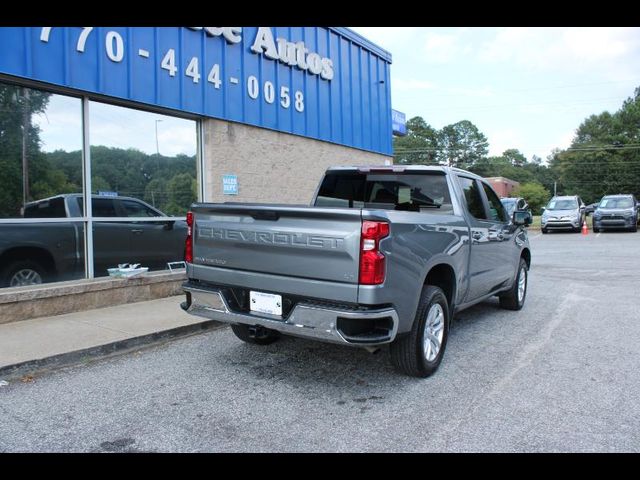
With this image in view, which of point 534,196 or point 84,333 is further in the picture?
point 534,196

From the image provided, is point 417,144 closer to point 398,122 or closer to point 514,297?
point 398,122

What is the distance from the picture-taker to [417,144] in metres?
99.8

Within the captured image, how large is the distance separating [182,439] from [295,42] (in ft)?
28.0

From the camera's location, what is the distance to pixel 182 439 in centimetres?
323

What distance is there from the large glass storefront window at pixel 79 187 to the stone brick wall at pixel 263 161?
51 cm

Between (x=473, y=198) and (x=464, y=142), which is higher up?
(x=464, y=142)

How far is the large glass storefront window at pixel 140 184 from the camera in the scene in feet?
23.2

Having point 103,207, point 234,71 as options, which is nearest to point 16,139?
point 103,207

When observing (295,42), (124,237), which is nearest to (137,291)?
(124,237)

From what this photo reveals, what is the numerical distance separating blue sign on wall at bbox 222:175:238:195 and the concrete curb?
3.20m

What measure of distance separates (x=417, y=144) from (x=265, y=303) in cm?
9963

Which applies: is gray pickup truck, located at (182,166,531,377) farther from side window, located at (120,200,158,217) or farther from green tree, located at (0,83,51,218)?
side window, located at (120,200,158,217)

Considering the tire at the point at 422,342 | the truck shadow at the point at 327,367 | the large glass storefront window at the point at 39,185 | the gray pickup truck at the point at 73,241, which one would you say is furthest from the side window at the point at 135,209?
the tire at the point at 422,342
